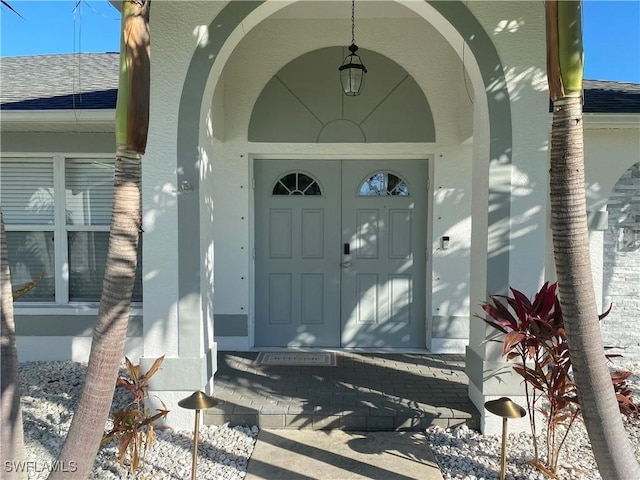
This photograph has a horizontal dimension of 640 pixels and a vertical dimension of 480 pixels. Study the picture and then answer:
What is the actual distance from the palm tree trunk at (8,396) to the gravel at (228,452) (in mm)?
960

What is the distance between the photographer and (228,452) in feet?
11.9

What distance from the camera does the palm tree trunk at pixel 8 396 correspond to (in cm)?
242

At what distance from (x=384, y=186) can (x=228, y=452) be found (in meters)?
3.82

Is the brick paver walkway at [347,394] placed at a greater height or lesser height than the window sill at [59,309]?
lesser

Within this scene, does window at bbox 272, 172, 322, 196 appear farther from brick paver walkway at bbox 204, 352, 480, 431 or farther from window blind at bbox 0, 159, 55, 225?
window blind at bbox 0, 159, 55, 225

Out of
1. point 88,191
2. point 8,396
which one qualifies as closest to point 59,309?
point 88,191

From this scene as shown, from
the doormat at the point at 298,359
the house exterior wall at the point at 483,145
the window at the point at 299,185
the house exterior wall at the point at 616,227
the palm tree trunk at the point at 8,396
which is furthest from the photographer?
the window at the point at 299,185

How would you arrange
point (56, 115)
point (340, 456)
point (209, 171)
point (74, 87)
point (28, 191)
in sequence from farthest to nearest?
1. point (74, 87)
2. point (28, 191)
3. point (56, 115)
4. point (209, 171)
5. point (340, 456)

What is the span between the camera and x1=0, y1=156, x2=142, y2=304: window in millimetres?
5762

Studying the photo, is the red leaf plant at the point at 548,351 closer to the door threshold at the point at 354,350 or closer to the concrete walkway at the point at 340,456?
the concrete walkway at the point at 340,456

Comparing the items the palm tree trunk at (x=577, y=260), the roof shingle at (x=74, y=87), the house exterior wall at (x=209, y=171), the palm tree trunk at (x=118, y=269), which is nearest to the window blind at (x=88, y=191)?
the roof shingle at (x=74, y=87)

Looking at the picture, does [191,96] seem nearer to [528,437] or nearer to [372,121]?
[372,121]

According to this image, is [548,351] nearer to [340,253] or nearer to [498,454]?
[498,454]

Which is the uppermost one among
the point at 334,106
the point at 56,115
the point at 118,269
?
the point at 334,106
